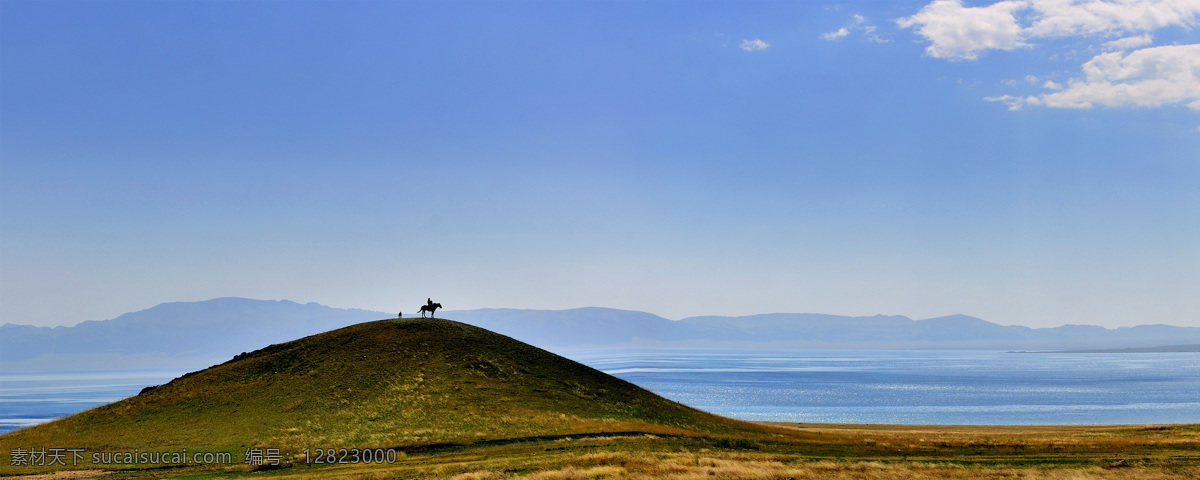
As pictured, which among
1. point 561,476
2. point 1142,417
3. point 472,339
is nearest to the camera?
point 561,476

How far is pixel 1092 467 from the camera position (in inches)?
1501

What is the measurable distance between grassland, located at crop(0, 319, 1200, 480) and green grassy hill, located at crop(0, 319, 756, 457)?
0.72 feet

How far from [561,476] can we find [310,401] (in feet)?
104

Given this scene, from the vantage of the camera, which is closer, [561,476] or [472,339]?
[561,476]

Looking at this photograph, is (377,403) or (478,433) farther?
(377,403)

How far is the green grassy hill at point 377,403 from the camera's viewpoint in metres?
51.2

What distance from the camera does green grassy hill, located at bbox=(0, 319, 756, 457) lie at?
51.2 metres

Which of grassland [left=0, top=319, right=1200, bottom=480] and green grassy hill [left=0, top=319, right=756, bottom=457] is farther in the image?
green grassy hill [left=0, top=319, right=756, bottom=457]

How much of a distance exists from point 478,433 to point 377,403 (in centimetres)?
1101

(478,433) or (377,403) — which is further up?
(377,403)

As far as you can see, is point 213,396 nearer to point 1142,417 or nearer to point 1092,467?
point 1092,467

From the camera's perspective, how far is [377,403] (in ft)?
191

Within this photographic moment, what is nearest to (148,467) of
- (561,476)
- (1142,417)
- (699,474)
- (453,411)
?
(453,411)

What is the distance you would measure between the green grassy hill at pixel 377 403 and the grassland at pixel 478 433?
8.7 inches
